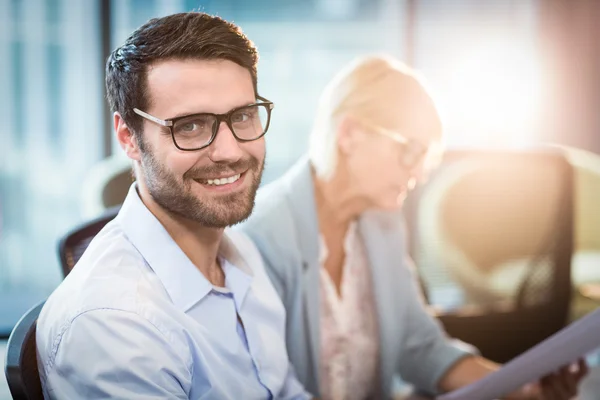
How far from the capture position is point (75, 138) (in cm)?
317

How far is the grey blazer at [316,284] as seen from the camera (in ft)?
4.45

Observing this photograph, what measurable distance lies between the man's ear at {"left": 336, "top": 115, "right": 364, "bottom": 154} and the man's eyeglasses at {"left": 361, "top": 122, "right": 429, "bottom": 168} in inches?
1.1

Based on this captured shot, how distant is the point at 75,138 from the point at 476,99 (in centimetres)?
210

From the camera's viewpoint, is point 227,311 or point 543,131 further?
point 543,131

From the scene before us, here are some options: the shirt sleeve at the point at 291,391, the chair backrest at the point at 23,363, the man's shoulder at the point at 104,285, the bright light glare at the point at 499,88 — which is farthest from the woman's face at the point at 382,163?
the bright light glare at the point at 499,88

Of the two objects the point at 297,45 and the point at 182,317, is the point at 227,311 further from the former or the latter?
the point at 297,45

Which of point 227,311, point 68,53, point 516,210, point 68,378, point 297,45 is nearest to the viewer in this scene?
point 68,378

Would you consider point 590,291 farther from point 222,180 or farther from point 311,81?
point 222,180

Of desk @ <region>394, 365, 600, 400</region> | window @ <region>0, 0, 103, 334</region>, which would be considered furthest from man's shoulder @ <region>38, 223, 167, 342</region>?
window @ <region>0, 0, 103, 334</region>

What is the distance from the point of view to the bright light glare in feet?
11.3

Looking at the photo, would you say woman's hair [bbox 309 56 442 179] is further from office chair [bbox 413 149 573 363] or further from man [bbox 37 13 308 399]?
office chair [bbox 413 149 573 363]

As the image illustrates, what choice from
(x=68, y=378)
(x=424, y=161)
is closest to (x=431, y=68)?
(x=424, y=161)

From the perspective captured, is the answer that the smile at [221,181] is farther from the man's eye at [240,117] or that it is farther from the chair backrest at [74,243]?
the chair backrest at [74,243]

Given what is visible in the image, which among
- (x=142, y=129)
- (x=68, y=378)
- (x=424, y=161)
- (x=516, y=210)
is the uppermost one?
(x=142, y=129)
